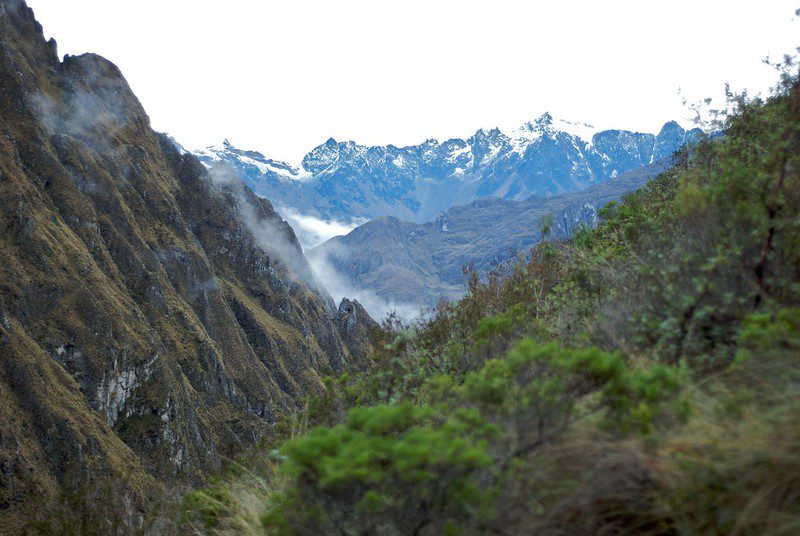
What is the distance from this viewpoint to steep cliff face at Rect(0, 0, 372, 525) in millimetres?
72000

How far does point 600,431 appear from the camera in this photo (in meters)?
3.49

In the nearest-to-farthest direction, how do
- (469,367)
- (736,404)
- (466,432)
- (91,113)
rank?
(736,404)
(466,432)
(469,367)
(91,113)

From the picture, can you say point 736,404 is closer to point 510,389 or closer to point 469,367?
point 510,389

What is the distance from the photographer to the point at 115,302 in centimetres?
9325

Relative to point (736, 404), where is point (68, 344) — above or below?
above

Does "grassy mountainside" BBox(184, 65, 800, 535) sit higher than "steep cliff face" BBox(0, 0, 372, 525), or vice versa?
"steep cliff face" BBox(0, 0, 372, 525)

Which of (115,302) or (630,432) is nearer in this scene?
(630,432)

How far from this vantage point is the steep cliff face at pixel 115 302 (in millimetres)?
72000

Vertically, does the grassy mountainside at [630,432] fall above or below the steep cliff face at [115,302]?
below

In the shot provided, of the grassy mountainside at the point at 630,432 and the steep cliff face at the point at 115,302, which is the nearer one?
the grassy mountainside at the point at 630,432

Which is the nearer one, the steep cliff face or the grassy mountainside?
the grassy mountainside

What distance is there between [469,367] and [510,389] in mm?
3884

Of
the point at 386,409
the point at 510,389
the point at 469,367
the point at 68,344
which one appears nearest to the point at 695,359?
the point at 510,389

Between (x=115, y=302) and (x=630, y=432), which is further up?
(x=115, y=302)
